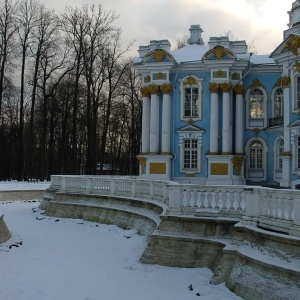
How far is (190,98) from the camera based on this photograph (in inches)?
980

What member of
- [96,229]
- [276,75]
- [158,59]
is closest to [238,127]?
[276,75]

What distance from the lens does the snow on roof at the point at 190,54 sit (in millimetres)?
24969

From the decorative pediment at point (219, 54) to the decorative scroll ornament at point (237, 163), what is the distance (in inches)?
196

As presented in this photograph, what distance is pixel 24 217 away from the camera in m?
20.3

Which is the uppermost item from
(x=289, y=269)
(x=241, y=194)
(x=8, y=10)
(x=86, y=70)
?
(x=8, y=10)

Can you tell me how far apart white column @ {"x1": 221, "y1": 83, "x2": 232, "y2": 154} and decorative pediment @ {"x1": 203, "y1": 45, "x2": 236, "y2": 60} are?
1361mm

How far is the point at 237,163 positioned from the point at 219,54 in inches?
214

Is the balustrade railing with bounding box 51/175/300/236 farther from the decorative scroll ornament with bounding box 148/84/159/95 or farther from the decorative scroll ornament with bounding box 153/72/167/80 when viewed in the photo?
the decorative scroll ornament with bounding box 153/72/167/80

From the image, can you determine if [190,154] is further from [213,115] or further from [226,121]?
[226,121]

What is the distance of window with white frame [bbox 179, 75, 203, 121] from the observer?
24.6 m

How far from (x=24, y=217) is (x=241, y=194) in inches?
492

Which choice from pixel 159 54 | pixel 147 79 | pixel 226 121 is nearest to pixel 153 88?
pixel 147 79

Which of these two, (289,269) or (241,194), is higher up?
(241,194)

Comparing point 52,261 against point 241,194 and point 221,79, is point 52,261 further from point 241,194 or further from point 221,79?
point 221,79
